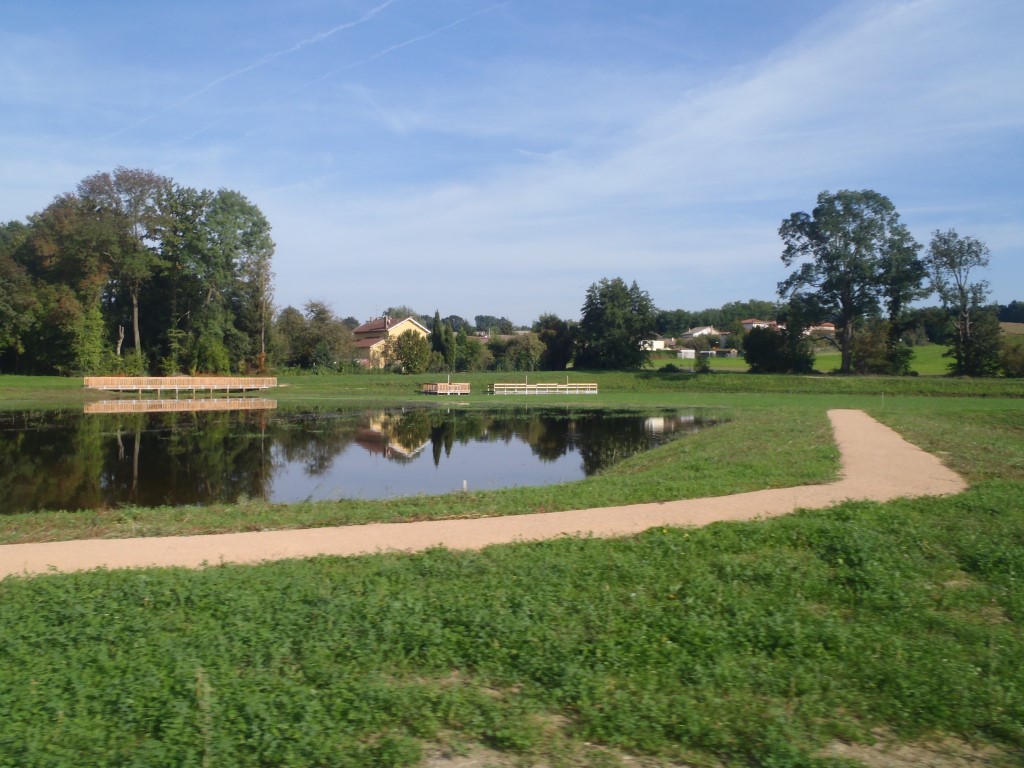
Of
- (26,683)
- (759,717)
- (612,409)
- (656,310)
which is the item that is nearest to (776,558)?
(759,717)

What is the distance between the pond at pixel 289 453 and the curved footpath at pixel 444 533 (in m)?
4.32

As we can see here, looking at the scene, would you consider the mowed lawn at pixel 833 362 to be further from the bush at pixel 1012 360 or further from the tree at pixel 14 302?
the tree at pixel 14 302

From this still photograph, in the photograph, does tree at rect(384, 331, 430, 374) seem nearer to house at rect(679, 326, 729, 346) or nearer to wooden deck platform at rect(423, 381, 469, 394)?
wooden deck platform at rect(423, 381, 469, 394)

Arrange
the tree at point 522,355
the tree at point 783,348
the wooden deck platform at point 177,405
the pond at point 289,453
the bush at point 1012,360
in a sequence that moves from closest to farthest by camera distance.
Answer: the pond at point 289,453, the wooden deck platform at point 177,405, the bush at point 1012,360, the tree at point 783,348, the tree at point 522,355

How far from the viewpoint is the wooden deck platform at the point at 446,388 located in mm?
52719

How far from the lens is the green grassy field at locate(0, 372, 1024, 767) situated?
14.4ft

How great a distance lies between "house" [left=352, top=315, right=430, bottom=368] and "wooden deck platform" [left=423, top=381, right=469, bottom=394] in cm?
2349

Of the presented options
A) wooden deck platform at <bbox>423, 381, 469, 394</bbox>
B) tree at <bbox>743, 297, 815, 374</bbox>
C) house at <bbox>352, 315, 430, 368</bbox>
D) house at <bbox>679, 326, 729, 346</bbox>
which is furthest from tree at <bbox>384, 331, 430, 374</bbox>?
house at <bbox>679, 326, 729, 346</bbox>

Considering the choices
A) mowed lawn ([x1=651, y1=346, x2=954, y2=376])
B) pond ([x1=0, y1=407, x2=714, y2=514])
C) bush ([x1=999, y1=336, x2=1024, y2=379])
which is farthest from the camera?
mowed lawn ([x1=651, y1=346, x2=954, y2=376])

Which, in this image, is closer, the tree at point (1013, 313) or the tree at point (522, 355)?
the tree at point (522, 355)

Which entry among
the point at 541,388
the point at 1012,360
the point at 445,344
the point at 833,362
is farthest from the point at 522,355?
the point at 1012,360

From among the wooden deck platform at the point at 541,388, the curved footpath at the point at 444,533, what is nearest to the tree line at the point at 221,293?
the wooden deck platform at the point at 541,388

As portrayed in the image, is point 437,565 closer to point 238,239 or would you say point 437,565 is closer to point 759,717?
point 759,717

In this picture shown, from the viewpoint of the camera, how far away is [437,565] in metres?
7.23
